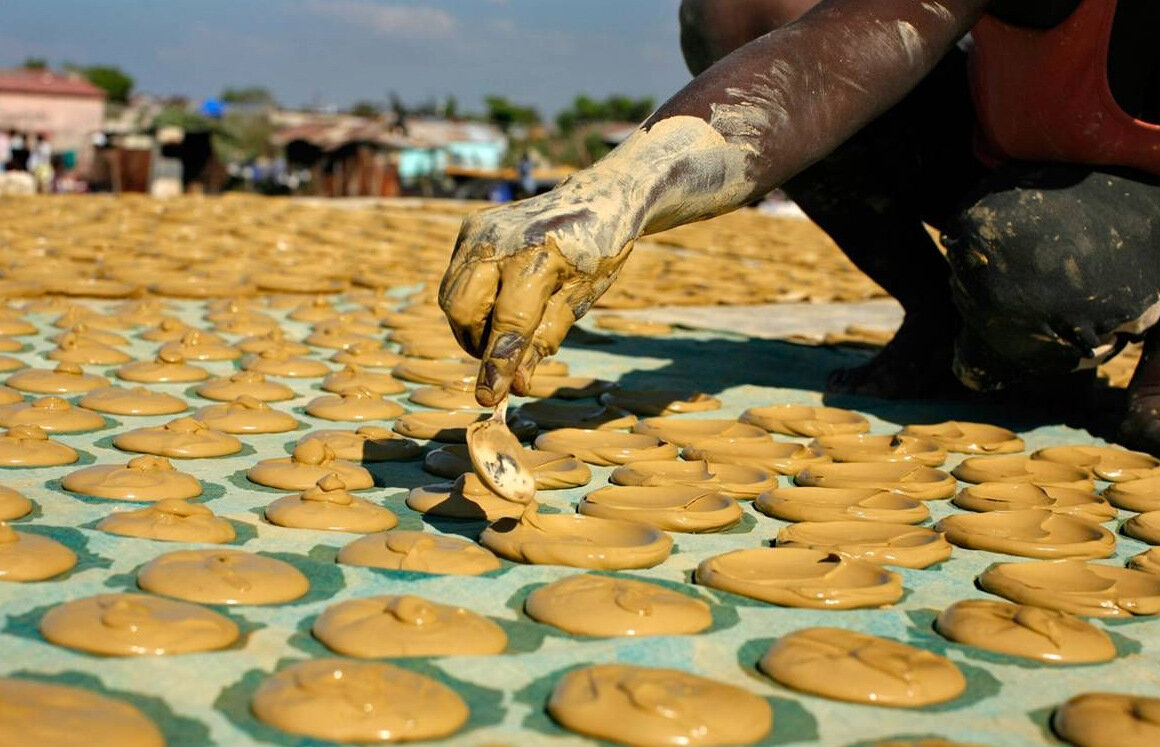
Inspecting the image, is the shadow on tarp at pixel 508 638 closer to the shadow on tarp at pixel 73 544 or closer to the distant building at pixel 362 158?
the shadow on tarp at pixel 73 544

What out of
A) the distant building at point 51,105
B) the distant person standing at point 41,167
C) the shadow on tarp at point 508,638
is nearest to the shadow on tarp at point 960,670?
the shadow on tarp at point 508,638

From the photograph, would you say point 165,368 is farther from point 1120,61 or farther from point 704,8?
point 1120,61

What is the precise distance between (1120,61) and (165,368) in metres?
1.98

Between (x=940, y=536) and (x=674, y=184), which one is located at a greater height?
(x=674, y=184)

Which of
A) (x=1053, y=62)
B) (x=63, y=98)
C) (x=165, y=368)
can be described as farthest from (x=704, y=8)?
(x=63, y=98)

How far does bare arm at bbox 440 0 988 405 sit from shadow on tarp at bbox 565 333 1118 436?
3.09 feet

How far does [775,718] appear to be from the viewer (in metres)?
1.16

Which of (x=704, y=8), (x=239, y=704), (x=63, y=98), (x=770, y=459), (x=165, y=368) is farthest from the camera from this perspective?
(x=63, y=98)

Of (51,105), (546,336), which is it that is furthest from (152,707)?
(51,105)

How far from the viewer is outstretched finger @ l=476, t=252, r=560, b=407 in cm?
157

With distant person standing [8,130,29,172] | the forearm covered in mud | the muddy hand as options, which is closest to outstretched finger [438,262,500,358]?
the muddy hand

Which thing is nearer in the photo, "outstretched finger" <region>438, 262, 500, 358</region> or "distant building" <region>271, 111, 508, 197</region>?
"outstretched finger" <region>438, 262, 500, 358</region>

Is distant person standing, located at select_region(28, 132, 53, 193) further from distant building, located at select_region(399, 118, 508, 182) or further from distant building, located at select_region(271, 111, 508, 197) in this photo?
distant building, located at select_region(399, 118, 508, 182)

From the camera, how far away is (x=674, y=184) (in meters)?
1.76
